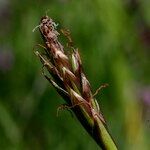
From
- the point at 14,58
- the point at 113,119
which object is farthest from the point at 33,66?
the point at 113,119

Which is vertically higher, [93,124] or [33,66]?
[33,66]

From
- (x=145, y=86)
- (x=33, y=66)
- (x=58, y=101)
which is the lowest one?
(x=145, y=86)

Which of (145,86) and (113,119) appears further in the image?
(145,86)

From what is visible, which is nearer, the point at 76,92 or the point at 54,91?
the point at 76,92

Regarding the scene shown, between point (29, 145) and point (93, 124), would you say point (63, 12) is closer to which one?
point (29, 145)

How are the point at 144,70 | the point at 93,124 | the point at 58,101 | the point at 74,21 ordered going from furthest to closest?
the point at 144,70 < the point at 58,101 < the point at 74,21 < the point at 93,124

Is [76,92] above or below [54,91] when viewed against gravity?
below

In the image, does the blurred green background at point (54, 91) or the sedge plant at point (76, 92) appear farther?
the blurred green background at point (54, 91)

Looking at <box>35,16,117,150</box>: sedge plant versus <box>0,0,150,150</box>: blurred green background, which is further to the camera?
<box>0,0,150,150</box>: blurred green background
